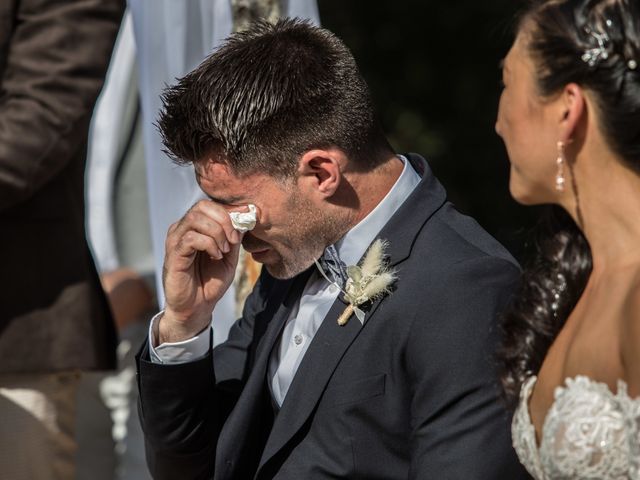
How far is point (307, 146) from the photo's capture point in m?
2.86

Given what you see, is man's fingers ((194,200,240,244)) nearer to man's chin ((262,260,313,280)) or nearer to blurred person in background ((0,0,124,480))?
man's chin ((262,260,313,280))

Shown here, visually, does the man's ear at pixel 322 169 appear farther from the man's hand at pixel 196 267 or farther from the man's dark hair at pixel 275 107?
the man's hand at pixel 196 267

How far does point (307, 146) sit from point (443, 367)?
2.01ft

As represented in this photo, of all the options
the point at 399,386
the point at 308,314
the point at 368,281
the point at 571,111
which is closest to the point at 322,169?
the point at 368,281

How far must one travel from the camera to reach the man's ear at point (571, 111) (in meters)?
2.26

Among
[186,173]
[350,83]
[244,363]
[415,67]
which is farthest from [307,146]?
[415,67]

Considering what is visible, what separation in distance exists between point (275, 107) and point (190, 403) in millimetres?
772

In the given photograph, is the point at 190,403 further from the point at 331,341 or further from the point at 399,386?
the point at 399,386

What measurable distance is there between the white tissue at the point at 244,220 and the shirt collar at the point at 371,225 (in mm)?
213

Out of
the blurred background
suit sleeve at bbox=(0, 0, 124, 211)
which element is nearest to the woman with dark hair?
suit sleeve at bbox=(0, 0, 124, 211)

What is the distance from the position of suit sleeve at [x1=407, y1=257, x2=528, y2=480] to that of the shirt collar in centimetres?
27

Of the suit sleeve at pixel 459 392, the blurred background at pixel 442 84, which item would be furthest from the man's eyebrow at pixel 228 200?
the blurred background at pixel 442 84

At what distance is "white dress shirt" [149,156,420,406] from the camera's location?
2916 mm

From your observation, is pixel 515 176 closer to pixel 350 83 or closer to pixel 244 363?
pixel 350 83
